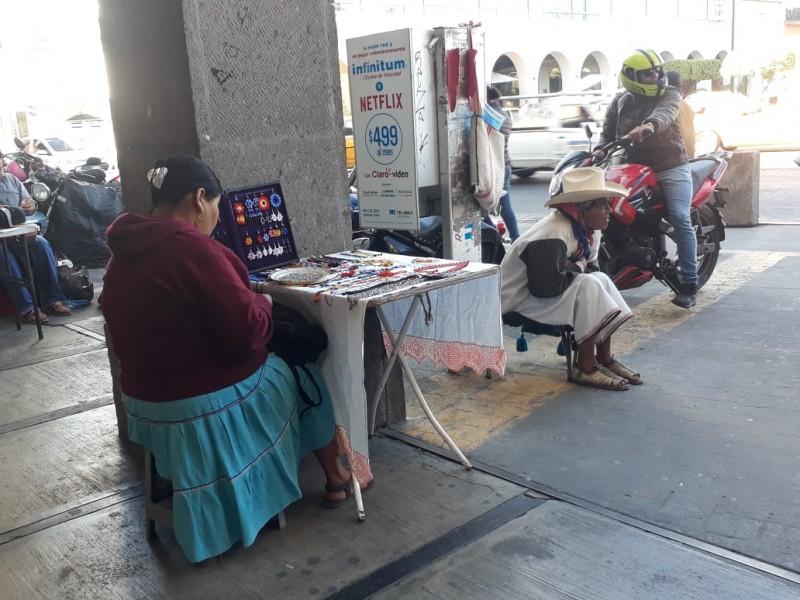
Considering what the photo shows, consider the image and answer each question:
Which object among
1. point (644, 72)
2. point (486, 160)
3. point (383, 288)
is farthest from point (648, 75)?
point (383, 288)

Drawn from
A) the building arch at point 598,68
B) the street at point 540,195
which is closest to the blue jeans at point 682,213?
the street at point 540,195

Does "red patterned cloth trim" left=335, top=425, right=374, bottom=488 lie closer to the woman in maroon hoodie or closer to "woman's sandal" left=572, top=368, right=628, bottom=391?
the woman in maroon hoodie

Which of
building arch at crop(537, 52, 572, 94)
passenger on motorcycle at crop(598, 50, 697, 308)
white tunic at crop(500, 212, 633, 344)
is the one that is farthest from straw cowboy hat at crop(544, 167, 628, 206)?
building arch at crop(537, 52, 572, 94)

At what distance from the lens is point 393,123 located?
5.37 m

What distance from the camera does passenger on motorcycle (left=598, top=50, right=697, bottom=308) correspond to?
5793 mm

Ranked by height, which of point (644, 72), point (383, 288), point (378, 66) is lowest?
point (383, 288)

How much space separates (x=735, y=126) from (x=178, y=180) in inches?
769

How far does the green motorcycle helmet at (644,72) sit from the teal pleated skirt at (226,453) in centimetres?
388

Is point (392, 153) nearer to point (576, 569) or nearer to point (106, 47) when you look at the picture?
point (106, 47)

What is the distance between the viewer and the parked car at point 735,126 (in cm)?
1675

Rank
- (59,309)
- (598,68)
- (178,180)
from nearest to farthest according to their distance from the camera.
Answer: (178,180)
(59,309)
(598,68)

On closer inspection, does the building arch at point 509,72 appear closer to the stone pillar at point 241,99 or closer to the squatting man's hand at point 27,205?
the squatting man's hand at point 27,205

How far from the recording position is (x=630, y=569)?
2.80 meters

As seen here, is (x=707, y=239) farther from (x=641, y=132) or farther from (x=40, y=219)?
(x=40, y=219)
